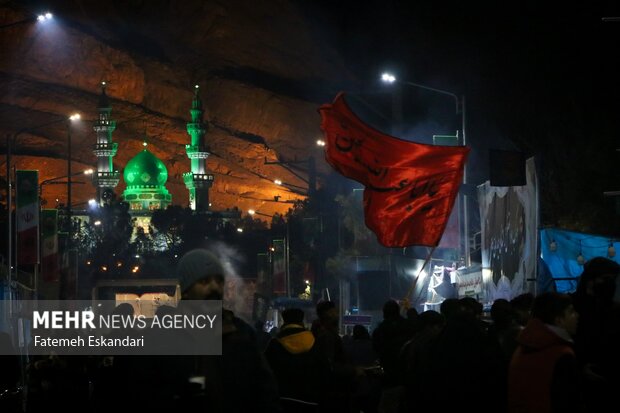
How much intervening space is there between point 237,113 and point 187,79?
5231mm

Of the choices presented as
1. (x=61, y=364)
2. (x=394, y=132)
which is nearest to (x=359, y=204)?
(x=394, y=132)

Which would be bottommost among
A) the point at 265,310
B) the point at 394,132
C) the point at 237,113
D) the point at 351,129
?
the point at 265,310

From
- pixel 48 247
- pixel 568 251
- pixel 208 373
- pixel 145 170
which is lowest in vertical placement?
pixel 208 373

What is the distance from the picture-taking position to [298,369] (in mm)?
8781

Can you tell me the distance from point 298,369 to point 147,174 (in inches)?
3870

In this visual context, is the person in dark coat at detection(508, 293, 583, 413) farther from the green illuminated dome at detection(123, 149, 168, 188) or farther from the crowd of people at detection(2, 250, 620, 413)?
the green illuminated dome at detection(123, 149, 168, 188)

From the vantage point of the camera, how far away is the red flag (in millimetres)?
13320

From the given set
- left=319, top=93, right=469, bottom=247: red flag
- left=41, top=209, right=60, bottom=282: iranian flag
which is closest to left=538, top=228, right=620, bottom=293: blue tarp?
left=319, top=93, right=469, bottom=247: red flag

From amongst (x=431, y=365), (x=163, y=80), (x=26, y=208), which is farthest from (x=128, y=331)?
(x=163, y=80)

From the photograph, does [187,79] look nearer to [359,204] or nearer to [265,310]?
[265,310]

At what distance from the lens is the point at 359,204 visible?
40.7m

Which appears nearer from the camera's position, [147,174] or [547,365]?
[547,365]

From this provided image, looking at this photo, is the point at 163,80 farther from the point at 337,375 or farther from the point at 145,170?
the point at 337,375

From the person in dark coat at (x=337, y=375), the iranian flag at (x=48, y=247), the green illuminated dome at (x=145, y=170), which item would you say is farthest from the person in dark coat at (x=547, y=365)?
the green illuminated dome at (x=145, y=170)
